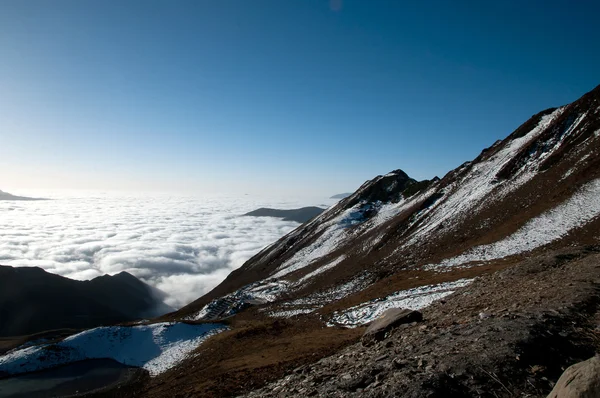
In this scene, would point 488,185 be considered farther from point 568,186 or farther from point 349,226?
point 349,226

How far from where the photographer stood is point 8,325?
117 m

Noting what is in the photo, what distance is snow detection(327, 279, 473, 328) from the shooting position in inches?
966

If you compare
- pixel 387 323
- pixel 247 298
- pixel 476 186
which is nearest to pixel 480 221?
pixel 476 186

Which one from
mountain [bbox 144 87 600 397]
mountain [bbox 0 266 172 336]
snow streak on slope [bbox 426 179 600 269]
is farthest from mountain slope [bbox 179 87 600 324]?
mountain [bbox 0 266 172 336]

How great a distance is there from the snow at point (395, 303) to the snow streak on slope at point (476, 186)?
30237 millimetres

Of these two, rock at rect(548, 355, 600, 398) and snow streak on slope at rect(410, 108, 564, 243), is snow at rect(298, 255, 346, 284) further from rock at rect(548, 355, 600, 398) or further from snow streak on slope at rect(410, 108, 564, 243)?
rock at rect(548, 355, 600, 398)

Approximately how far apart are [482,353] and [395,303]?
1882cm

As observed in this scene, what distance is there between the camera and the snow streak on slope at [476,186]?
5788cm

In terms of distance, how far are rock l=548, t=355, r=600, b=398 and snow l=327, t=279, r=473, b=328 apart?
1878cm

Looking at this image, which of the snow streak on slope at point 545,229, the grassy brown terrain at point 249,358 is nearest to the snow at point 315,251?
the snow streak on slope at point 545,229

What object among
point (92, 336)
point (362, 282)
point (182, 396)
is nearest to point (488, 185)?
point (362, 282)

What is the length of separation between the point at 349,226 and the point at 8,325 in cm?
12858

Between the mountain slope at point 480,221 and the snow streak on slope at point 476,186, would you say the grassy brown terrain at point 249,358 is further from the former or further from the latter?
the snow streak on slope at point 476,186

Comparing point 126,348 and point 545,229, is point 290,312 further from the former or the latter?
point 545,229
